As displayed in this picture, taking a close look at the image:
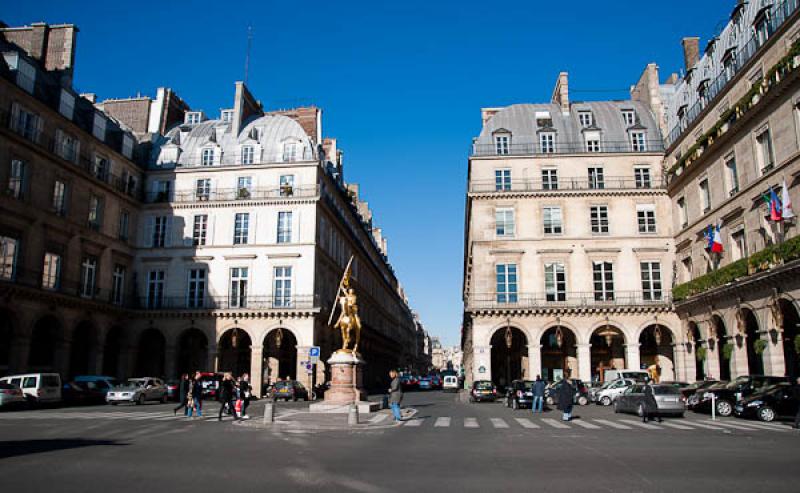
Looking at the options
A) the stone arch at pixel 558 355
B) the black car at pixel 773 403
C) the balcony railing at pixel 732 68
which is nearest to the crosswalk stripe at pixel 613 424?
the black car at pixel 773 403

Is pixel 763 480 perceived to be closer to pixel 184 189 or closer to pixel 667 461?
pixel 667 461

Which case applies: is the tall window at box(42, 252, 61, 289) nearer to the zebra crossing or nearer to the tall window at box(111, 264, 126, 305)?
the tall window at box(111, 264, 126, 305)

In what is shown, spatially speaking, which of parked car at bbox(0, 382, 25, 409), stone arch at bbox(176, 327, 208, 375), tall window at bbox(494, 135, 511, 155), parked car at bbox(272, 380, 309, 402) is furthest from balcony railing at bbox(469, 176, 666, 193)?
parked car at bbox(0, 382, 25, 409)

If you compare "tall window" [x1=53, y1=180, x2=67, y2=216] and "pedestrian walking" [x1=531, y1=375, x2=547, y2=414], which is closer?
"pedestrian walking" [x1=531, y1=375, x2=547, y2=414]

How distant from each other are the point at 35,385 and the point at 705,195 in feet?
127

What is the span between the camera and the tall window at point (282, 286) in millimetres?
42688

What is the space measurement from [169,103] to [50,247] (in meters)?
20.8

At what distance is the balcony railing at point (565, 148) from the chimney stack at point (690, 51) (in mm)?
5885

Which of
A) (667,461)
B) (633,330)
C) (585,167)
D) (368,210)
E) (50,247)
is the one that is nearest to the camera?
(667,461)

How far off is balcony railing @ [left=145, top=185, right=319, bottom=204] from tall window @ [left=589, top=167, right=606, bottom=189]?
66.5 feet

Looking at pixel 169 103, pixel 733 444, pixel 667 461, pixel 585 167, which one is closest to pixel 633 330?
pixel 585 167

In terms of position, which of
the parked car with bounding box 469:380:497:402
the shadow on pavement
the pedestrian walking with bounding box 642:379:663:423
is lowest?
the parked car with bounding box 469:380:497:402

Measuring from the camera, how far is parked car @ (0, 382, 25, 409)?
2609 centimetres

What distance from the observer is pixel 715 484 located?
30.0 feet
